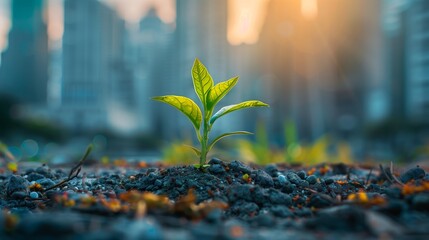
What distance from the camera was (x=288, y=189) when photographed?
9.16ft

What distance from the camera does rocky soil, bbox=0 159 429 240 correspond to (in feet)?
5.95

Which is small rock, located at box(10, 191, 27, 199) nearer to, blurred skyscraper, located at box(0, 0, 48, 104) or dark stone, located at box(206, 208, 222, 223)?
dark stone, located at box(206, 208, 222, 223)

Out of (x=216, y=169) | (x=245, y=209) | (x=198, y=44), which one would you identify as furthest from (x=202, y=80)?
(x=198, y=44)

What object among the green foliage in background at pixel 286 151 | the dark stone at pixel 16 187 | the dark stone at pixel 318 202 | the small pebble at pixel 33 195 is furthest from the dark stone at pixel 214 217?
the green foliage in background at pixel 286 151

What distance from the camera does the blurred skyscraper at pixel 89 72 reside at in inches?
3457

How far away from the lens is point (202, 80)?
2926mm

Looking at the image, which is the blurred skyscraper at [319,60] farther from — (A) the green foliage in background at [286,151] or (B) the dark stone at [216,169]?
(B) the dark stone at [216,169]

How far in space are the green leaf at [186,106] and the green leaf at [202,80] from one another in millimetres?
138

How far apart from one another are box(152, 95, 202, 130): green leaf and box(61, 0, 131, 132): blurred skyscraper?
83.2 m

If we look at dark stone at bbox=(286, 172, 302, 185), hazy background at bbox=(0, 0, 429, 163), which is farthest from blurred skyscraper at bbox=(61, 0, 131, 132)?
dark stone at bbox=(286, 172, 302, 185)

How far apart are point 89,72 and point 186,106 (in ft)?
310

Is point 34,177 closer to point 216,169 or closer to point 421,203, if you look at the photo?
point 216,169

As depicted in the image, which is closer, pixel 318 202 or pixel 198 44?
pixel 318 202

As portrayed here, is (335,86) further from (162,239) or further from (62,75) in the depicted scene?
(162,239)
